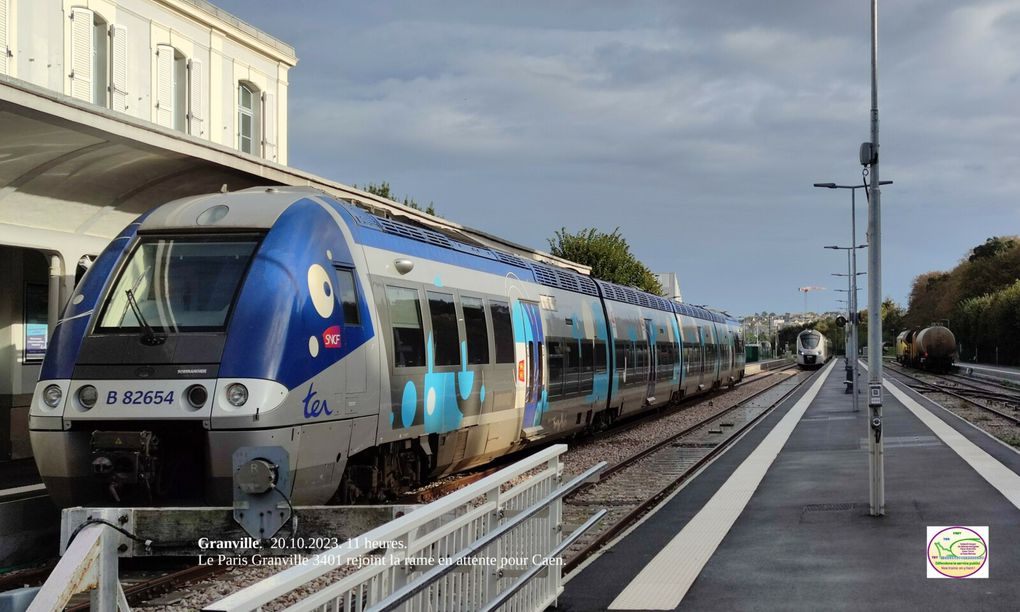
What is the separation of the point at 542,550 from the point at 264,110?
23050 mm

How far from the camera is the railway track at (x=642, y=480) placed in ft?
33.1

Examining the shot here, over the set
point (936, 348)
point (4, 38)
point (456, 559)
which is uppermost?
point (4, 38)

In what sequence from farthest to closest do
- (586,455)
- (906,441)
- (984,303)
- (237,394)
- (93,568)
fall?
(984,303), (906,441), (586,455), (237,394), (93,568)

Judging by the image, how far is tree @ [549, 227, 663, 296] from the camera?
64.7 metres

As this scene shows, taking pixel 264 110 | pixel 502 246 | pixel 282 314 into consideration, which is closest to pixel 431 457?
pixel 282 314

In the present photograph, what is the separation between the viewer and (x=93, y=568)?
4.51 m

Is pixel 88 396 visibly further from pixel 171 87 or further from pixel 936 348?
pixel 936 348

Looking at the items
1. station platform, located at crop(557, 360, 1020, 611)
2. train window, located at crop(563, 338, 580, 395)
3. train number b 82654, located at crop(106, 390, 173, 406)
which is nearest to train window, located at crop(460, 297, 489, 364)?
station platform, located at crop(557, 360, 1020, 611)

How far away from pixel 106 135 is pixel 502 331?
17.7 ft

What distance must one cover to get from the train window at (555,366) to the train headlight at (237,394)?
8.06 metres

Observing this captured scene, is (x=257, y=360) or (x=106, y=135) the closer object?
(x=257, y=360)

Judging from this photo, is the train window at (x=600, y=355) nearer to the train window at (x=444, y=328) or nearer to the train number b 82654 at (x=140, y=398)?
the train window at (x=444, y=328)

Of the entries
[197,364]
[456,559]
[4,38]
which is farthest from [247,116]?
[456,559]

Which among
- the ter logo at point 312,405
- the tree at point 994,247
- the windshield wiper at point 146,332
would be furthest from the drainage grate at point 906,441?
the tree at point 994,247
